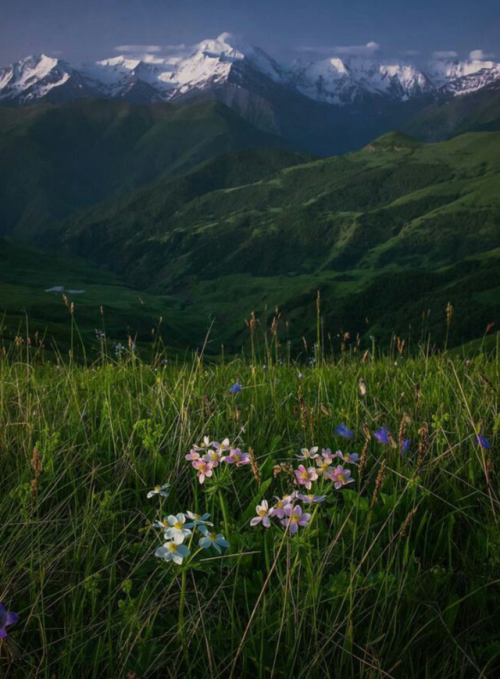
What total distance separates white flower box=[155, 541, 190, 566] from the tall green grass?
0.19 m

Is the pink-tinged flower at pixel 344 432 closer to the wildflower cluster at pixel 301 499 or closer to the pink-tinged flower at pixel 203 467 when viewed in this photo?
the wildflower cluster at pixel 301 499

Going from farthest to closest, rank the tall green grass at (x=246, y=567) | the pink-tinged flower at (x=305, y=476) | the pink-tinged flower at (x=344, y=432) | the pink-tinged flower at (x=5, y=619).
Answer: the pink-tinged flower at (x=344, y=432), the pink-tinged flower at (x=305, y=476), the tall green grass at (x=246, y=567), the pink-tinged flower at (x=5, y=619)

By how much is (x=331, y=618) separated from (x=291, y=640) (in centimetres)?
24

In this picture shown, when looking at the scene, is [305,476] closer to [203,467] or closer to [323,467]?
[323,467]

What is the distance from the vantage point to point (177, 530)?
6.86 feet

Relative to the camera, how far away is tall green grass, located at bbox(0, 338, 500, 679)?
2264 millimetres

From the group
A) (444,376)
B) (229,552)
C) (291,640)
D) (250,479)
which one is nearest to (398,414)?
(444,376)

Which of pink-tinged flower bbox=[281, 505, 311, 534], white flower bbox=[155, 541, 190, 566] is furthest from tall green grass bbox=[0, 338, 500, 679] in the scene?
white flower bbox=[155, 541, 190, 566]

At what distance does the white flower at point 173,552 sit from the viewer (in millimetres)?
2027

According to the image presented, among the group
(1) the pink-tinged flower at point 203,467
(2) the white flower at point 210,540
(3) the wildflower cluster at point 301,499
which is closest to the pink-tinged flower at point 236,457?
(1) the pink-tinged flower at point 203,467

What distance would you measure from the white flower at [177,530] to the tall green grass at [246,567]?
0.24m

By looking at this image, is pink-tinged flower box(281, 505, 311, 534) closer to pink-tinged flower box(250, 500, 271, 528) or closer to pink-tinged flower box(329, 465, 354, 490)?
pink-tinged flower box(250, 500, 271, 528)

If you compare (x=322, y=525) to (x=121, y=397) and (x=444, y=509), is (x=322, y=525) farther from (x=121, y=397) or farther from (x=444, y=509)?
(x=121, y=397)

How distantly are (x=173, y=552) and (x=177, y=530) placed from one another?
79mm
